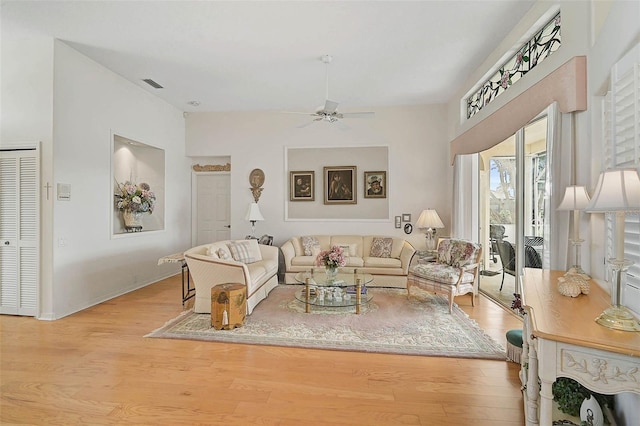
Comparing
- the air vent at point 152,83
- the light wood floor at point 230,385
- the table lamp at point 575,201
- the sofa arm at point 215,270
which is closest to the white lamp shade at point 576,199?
the table lamp at point 575,201

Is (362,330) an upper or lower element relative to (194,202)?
lower

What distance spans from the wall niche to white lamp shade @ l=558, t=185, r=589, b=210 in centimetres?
560

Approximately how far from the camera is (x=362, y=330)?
3.36 meters

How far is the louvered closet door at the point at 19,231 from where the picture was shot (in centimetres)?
375

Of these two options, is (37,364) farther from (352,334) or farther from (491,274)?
(491,274)

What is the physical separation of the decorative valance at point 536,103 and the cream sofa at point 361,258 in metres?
2.10

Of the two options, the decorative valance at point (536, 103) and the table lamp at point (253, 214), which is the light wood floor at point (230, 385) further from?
the table lamp at point (253, 214)

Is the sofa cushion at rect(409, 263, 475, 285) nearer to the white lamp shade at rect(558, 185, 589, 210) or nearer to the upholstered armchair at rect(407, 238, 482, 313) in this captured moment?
the upholstered armchair at rect(407, 238, 482, 313)

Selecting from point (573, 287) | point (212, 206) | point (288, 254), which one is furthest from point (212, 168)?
point (573, 287)

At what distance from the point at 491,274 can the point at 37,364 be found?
6.37 metres

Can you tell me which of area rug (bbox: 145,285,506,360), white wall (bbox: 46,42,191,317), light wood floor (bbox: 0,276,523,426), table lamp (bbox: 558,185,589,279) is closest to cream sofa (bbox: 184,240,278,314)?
area rug (bbox: 145,285,506,360)

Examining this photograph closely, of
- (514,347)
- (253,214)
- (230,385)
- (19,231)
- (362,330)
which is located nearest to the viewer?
(230,385)

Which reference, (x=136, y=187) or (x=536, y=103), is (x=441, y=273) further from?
(x=136, y=187)

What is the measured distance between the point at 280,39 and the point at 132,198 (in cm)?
358
